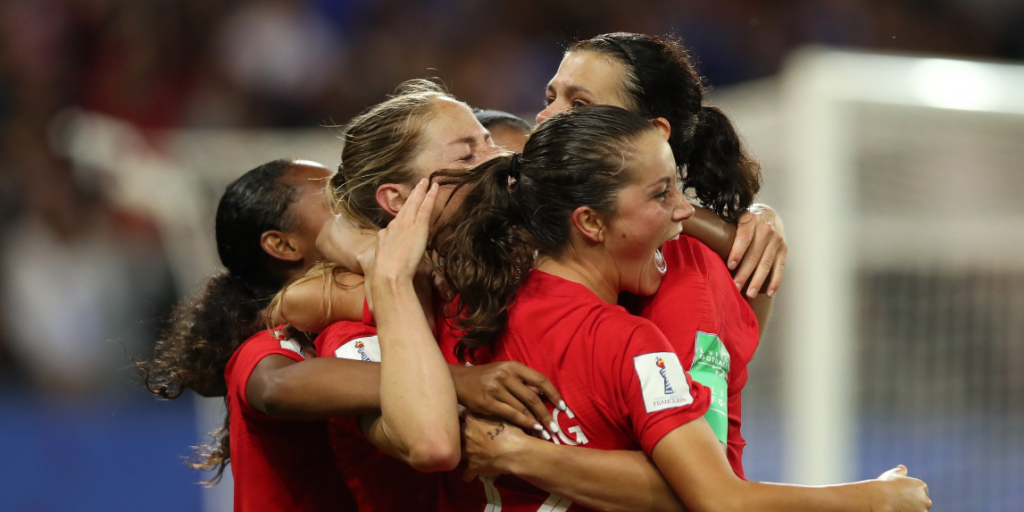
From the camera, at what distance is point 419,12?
9.53 metres

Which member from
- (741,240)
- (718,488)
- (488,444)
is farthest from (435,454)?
(741,240)

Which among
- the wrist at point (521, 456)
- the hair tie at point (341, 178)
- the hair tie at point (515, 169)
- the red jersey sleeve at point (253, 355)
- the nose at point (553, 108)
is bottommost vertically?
the wrist at point (521, 456)

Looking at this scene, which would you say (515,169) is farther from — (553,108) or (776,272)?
(776,272)

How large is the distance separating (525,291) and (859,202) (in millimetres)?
3261

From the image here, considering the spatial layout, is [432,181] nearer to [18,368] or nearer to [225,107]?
[18,368]

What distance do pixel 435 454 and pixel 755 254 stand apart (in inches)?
39.1

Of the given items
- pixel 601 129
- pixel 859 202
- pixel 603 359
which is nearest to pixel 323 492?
pixel 603 359

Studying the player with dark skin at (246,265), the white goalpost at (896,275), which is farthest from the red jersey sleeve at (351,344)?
the white goalpost at (896,275)

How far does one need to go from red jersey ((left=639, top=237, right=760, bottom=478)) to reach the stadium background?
4.51 feet

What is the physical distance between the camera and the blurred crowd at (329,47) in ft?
27.8

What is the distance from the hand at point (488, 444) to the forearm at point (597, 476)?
0.02 m

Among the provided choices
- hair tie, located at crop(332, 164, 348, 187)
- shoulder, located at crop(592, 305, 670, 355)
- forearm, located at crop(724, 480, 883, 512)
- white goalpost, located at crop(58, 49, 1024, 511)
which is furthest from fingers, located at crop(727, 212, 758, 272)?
white goalpost, located at crop(58, 49, 1024, 511)

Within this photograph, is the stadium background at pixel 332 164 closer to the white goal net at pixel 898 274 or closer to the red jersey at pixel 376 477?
the white goal net at pixel 898 274

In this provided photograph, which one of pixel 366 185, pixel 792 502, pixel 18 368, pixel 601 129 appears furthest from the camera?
pixel 18 368
